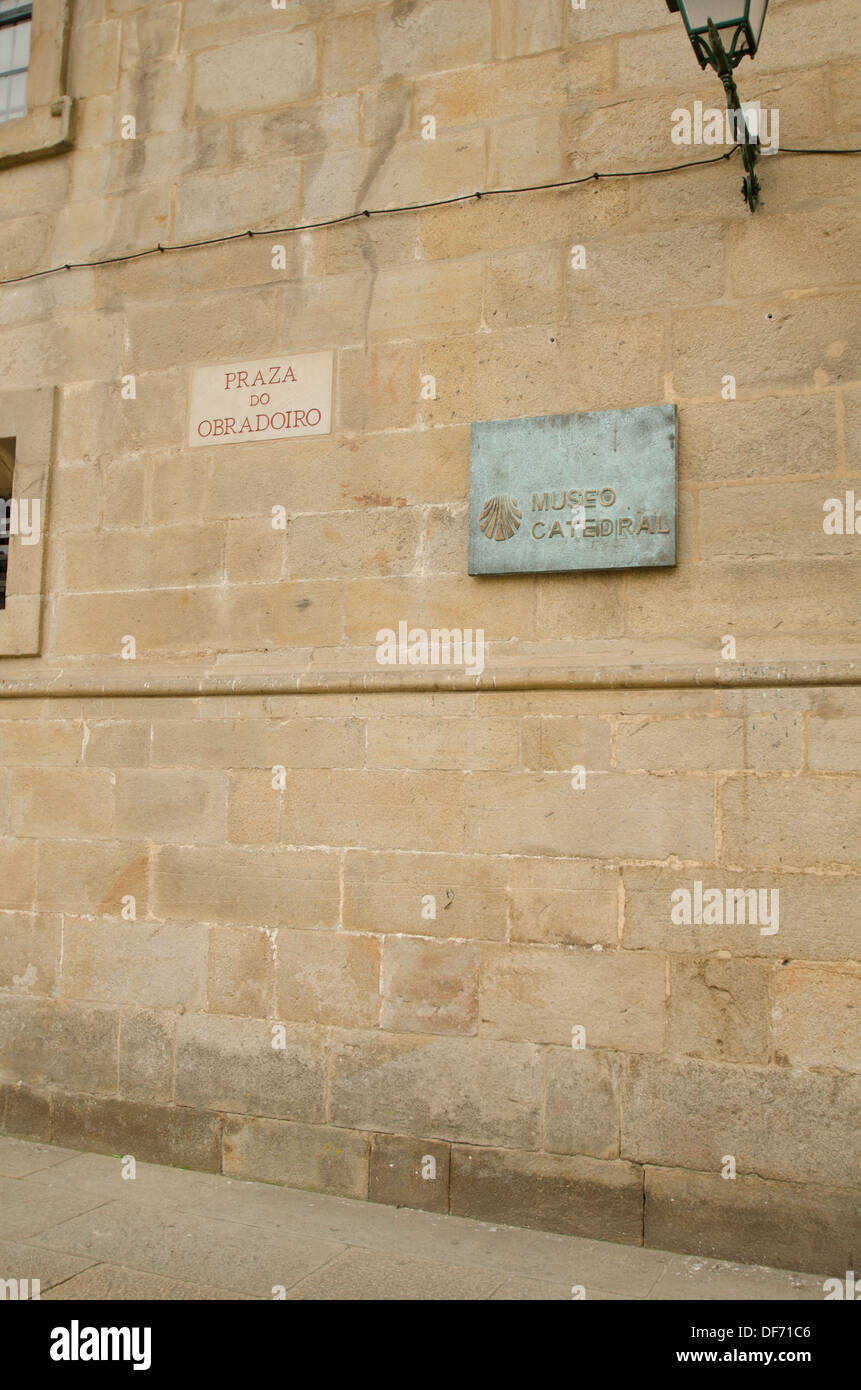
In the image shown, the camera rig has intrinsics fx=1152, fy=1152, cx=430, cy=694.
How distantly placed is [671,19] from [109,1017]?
15.6 feet

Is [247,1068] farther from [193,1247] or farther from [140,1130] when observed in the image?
[193,1247]

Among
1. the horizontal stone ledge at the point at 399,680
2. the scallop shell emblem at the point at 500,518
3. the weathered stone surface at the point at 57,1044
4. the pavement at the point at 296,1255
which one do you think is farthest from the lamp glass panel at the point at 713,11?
the weathered stone surface at the point at 57,1044

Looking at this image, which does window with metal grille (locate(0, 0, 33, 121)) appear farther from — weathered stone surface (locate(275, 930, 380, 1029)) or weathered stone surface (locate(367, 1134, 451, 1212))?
weathered stone surface (locate(367, 1134, 451, 1212))

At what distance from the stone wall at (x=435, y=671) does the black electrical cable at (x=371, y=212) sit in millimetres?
39

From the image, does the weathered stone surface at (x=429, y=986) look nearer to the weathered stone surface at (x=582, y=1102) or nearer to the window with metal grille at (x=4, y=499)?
the weathered stone surface at (x=582, y=1102)

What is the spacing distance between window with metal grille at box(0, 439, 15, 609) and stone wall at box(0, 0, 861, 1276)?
294mm

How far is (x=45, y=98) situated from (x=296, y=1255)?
536 centimetres

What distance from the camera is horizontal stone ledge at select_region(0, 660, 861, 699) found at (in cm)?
410

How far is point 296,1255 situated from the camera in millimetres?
3893

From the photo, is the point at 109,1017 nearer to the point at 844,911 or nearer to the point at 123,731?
the point at 123,731

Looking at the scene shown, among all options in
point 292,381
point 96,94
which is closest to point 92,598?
point 292,381

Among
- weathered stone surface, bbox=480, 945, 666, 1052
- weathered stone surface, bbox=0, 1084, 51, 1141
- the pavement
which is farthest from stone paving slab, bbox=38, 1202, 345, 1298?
weathered stone surface, bbox=480, 945, 666, 1052

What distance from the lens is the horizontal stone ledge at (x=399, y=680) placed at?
4.10m

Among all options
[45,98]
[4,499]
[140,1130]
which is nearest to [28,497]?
[4,499]
